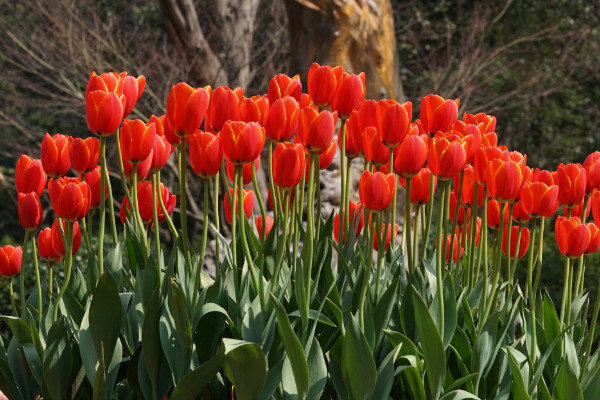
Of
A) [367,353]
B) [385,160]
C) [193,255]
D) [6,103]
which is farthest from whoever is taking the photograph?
[6,103]

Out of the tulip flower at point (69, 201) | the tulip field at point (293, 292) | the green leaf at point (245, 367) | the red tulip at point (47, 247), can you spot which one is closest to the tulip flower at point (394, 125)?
the tulip field at point (293, 292)

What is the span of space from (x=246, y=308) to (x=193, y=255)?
11.9 inches

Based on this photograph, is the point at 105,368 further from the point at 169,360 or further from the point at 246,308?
the point at 246,308

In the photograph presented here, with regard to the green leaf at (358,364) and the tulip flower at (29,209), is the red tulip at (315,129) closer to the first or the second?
the green leaf at (358,364)

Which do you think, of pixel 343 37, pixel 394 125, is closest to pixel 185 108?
pixel 394 125

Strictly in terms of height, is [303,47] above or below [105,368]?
above

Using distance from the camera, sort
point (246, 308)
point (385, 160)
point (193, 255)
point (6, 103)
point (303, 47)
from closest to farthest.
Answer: point (246, 308) < point (385, 160) < point (193, 255) < point (303, 47) < point (6, 103)

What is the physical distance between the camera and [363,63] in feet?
18.3

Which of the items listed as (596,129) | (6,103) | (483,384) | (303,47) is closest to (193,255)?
(483,384)

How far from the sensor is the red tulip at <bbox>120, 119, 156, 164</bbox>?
5.39ft

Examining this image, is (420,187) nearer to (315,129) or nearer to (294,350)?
(315,129)

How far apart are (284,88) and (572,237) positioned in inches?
27.4

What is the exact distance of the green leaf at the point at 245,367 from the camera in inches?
57.3

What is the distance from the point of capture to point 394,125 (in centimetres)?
164
